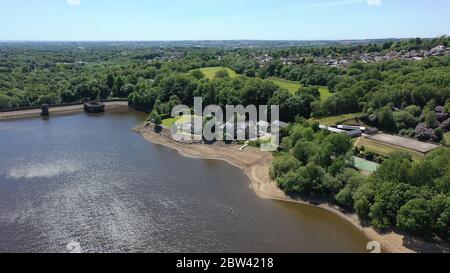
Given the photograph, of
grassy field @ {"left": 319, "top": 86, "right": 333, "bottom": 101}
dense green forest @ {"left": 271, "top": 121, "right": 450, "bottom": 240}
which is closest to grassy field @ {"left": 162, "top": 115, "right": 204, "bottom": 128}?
dense green forest @ {"left": 271, "top": 121, "right": 450, "bottom": 240}

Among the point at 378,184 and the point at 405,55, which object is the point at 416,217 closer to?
the point at 378,184

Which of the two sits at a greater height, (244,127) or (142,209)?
(244,127)

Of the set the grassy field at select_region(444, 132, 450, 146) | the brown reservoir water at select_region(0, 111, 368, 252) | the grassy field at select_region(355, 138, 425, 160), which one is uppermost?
the grassy field at select_region(444, 132, 450, 146)

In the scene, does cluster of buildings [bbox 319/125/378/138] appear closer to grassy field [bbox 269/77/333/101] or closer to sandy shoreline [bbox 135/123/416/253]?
sandy shoreline [bbox 135/123/416/253]

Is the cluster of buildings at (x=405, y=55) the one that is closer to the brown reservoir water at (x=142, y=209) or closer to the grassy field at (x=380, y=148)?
the grassy field at (x=380, y=148)

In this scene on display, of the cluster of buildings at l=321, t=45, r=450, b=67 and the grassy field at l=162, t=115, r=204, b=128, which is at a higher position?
the cluster of buildings at l=321, t=45, r=450, b=67

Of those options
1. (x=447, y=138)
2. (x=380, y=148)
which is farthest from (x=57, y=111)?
(x=447, y=138)
